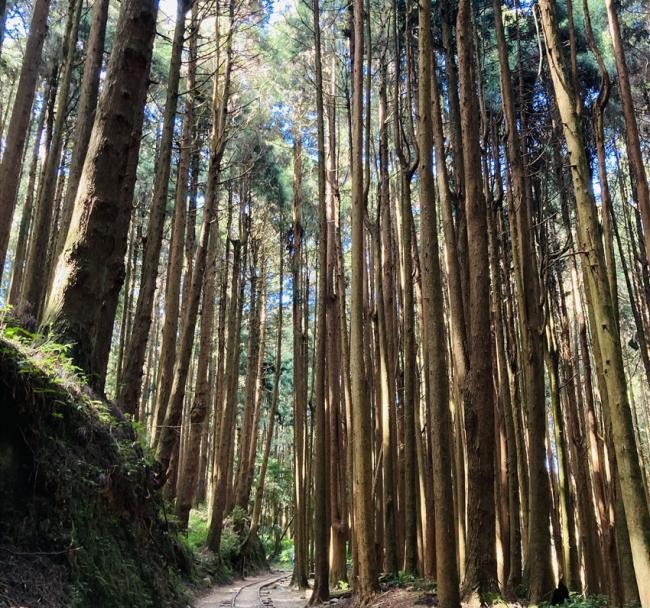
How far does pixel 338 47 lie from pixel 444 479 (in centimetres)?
1209

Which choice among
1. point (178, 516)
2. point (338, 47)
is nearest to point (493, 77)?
point (338, 47)

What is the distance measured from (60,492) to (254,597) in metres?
7.99

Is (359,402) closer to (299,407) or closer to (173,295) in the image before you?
(173,295)

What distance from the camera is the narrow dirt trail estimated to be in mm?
9675

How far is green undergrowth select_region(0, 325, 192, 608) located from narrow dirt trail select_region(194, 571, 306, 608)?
4.67 m

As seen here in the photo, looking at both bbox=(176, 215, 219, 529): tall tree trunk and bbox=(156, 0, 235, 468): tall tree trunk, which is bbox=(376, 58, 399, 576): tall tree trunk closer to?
bbox=(156, 0, 235, 468): tall tree trunk

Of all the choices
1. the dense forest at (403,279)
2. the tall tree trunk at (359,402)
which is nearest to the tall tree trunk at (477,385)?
the dense forest at (403,279)

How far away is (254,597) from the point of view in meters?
11.0

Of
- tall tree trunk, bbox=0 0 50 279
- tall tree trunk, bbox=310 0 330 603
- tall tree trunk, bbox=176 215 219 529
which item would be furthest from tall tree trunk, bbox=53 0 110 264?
tall tree trunk, bbox=176 215 219 529

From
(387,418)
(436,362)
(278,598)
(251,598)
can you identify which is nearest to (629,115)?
(436,362)

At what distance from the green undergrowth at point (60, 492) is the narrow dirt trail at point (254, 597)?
15.3 ft

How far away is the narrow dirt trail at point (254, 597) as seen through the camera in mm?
9675

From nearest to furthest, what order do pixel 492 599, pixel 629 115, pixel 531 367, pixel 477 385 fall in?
pixel 492 599 < pixel 477 385 < pixel 531 367 < pixel 629 115

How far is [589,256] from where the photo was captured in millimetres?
5215
